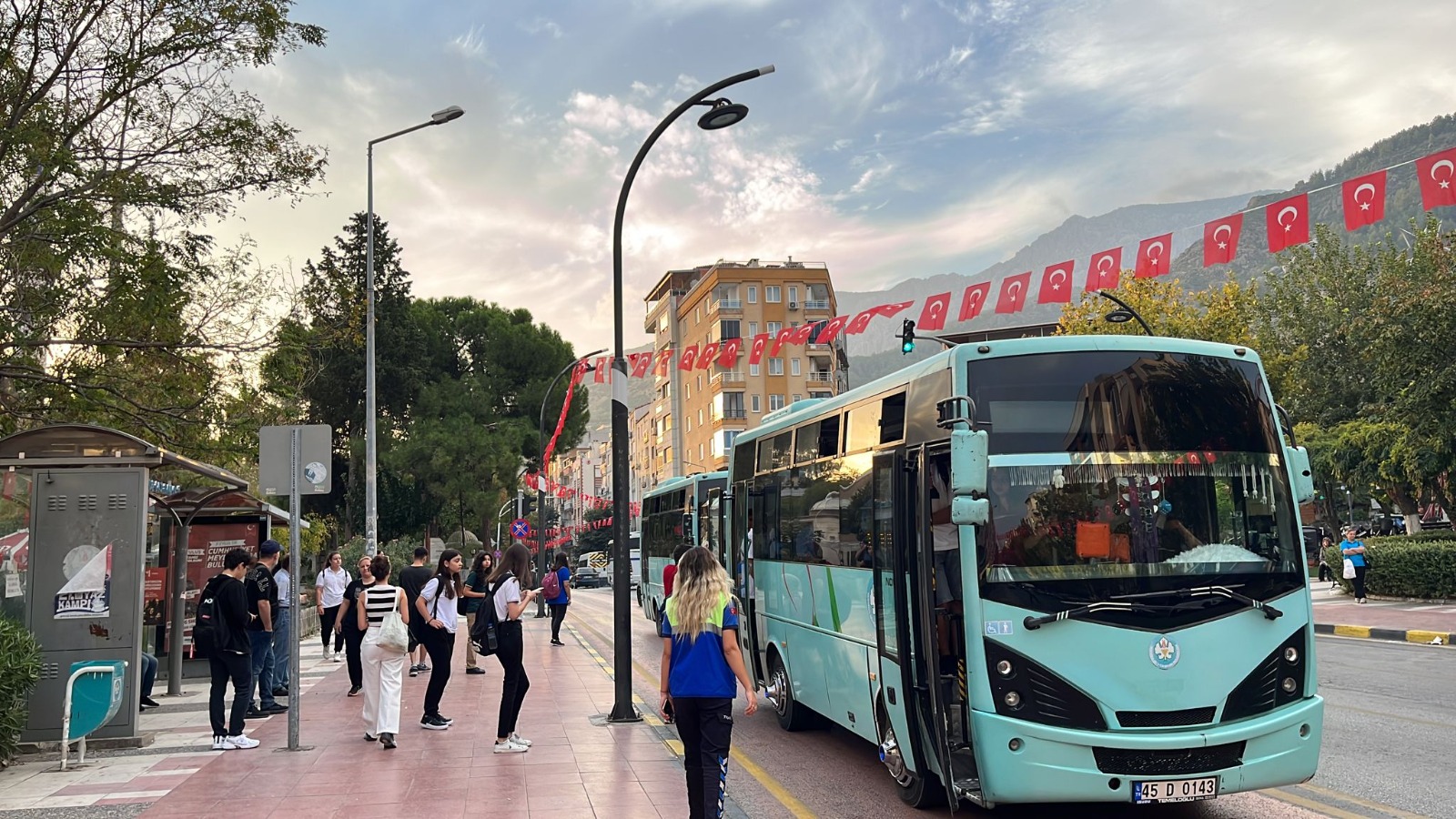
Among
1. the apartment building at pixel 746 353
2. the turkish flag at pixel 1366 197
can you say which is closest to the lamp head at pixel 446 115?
the turkish flag at pixel 1366 197

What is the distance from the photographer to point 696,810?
20.1ft

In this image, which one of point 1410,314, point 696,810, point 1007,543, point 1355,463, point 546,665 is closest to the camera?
point 696,810

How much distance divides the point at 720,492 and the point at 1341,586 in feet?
65.2

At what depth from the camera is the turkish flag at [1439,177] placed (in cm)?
1445

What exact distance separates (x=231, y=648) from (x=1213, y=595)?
8.60 m

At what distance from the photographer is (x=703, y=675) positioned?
609 cm

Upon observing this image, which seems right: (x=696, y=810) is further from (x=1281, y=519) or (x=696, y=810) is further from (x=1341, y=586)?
(x=1341, y=586)

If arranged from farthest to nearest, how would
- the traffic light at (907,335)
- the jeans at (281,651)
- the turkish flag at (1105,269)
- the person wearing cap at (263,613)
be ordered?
the traffic light at (907,335) → the turkish flag at (1105,269) → the jeans at (281,651) → the person wearing cap at (263,613)

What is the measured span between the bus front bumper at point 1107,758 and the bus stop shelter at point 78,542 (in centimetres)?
799

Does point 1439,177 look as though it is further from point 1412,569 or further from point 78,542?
point 78,542

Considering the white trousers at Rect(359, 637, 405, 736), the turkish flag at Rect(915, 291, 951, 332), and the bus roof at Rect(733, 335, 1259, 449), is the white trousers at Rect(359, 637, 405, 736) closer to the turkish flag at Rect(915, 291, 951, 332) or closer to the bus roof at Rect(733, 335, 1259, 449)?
the bus roof at Rect(733, 335, 1259, 449)

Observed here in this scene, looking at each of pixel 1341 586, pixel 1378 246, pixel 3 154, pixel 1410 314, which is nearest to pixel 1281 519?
pixel 3 154

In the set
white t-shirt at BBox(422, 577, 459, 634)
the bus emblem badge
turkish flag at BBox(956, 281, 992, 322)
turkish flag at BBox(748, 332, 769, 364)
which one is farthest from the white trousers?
turkish flag at BBox(748, 332, 769, 364)

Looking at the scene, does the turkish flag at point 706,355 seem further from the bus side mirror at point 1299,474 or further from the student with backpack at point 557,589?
the bus side mirror at point 1299,474
